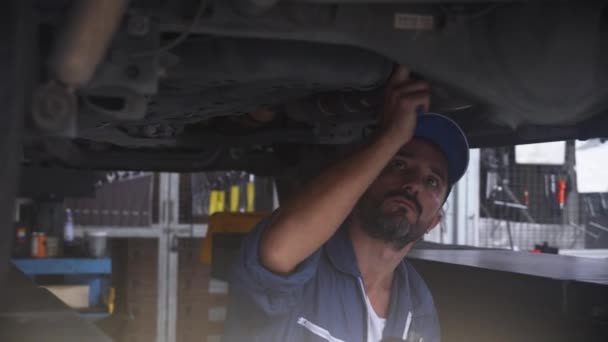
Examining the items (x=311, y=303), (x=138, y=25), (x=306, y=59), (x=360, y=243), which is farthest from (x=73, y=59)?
(x=360, y=243)

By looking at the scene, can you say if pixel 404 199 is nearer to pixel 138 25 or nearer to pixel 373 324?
pixel 373 324

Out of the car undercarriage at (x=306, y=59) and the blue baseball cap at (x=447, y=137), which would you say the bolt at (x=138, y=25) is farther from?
the blue baseball cap at (x=447, y=137)

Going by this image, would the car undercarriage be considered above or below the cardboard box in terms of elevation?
above

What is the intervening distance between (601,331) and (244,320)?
2.09 ft

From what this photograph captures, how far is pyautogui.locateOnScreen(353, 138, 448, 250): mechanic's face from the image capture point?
144cm

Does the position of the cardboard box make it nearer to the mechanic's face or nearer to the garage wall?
the garage wall

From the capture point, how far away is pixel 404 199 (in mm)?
1440

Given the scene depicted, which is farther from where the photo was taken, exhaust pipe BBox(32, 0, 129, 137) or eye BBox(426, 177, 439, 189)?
eye BBox(426, 177, 439, 189)

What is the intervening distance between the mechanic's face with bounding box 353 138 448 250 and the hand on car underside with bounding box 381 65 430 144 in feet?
0.99

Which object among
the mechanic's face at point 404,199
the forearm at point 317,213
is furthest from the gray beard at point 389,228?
the forearm at point 317,213

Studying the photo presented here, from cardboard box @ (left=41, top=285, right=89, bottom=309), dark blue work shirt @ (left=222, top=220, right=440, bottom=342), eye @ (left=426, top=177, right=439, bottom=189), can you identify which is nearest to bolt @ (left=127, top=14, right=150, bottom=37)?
dark blue work shirt @ (left=222, top=220, right=440, bottom=342)

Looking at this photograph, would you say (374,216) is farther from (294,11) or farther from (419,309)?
(294,11)

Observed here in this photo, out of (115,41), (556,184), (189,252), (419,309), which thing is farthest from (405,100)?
(189,252)

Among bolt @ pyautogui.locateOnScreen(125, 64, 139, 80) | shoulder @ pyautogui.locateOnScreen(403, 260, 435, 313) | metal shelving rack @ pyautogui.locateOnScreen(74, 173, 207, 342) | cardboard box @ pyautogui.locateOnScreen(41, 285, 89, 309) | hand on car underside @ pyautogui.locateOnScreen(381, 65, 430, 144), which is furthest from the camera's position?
metal shelving rack @ pyautogui.locateOnScreen(74, 173, 207, 342)
